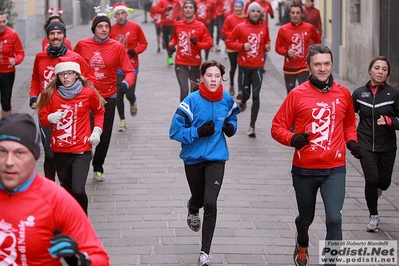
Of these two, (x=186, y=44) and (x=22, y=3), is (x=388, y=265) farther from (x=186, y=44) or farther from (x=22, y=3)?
(x=22, y=3)

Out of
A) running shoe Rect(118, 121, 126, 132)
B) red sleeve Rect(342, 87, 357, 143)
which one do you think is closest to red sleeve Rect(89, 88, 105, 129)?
red sleeve Rect(342, 87, 357, 143)

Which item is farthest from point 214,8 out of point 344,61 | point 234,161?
point 234,161

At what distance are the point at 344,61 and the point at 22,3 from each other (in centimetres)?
1004

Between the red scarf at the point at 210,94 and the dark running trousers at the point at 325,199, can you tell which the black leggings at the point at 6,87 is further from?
the dark running trousers at the point at 325,199

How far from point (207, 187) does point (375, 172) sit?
1.83 meters

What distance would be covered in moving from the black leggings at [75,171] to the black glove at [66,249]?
11.8ft

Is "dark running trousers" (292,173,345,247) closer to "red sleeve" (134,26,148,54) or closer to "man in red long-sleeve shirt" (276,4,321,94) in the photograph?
"man in red long-sleeve shirt" (276,4,321,94)

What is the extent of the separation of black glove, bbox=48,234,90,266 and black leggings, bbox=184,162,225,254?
317 cm

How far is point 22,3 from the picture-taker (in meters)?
23.4

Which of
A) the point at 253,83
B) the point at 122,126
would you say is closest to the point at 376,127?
the point at 253,83

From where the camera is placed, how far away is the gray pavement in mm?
7082

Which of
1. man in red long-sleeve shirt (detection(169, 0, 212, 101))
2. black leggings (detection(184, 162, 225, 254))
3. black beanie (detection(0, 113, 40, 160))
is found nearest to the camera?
black beanie (detection(0, 113, 40, 160))

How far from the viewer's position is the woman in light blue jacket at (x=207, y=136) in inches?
263

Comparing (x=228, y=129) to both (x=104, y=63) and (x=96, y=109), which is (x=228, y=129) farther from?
(x=104, y=63)
